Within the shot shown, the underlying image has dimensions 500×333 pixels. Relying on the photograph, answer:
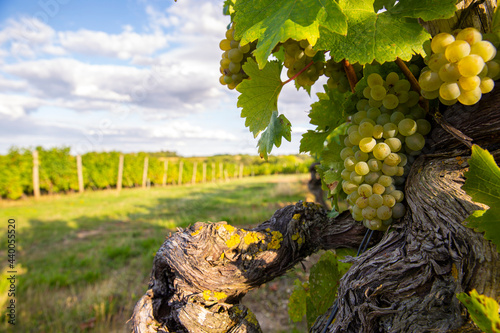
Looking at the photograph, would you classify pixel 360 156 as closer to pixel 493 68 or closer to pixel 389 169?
pixel 389 169

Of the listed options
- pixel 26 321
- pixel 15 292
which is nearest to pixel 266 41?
pixel 26 321

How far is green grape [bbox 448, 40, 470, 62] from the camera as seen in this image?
0.76 metres

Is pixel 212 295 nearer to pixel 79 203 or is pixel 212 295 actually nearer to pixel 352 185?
pixel 352 185

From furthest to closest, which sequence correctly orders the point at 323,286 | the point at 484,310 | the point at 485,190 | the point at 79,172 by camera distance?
the point at 79,172, the point at 323,286, the point at 485,190, the point at 484,310

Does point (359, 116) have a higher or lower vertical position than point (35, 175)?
higher

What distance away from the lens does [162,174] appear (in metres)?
31.5

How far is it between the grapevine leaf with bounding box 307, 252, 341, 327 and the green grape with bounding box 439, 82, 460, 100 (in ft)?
3.49

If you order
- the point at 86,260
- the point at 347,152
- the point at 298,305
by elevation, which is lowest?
the point at 86,260

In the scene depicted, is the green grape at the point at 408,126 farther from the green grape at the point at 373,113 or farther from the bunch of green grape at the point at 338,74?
the bunch of green grape at the point at 338,74

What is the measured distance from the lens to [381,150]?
99 centimetres

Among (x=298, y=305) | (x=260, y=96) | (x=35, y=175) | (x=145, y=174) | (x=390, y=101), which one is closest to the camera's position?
(x=390, y=101)

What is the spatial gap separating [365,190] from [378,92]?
346 mm

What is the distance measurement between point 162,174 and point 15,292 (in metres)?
26.5

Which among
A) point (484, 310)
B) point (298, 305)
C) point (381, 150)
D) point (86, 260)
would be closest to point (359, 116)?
point (381, 150)
